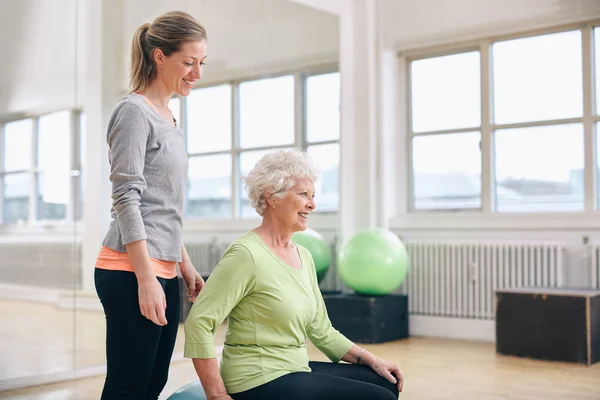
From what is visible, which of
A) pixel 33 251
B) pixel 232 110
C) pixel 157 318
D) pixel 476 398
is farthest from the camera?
pixel 232 110

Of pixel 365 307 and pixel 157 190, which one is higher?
pixel 157 190

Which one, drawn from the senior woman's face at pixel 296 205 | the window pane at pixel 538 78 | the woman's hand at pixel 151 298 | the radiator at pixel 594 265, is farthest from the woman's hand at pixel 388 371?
the window pane at pixel 538 78

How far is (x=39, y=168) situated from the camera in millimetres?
3666

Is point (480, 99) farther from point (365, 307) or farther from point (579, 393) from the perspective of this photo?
point (579, 393)

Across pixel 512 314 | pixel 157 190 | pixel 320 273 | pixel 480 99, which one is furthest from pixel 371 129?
pixel 157 190

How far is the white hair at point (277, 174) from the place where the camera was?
1.82 meters

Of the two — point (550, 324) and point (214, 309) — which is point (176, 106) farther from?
point (214, 309)

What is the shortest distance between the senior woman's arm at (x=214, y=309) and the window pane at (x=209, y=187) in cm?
282

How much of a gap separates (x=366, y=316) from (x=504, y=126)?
165cm

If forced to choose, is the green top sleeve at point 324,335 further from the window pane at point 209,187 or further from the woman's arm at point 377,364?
the window pane at point 209,187

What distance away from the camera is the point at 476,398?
10.8 ft

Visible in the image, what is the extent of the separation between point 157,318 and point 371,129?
13.9ft

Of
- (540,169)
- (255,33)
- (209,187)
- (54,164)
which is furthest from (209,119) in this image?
(540,169)

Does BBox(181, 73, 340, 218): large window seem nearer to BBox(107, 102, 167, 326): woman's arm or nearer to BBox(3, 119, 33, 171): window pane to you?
BBox(3, 119, 33, 171): window pane
